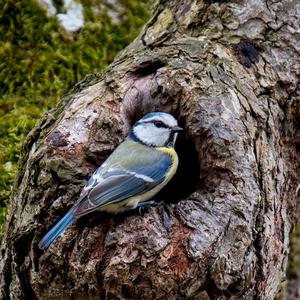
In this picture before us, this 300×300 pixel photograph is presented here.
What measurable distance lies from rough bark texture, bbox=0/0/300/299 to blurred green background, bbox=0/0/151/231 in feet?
2.00

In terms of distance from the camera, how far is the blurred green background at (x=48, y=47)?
3193mm

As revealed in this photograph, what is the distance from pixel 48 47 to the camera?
10.9ft

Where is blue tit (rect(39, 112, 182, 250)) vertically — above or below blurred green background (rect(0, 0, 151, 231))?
below

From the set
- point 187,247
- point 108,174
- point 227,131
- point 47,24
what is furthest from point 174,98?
point 47,24

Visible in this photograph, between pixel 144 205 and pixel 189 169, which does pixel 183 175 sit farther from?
pixel 144 205

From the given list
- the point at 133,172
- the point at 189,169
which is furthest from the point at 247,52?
the point at 133,172

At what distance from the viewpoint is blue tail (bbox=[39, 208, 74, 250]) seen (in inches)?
82.6

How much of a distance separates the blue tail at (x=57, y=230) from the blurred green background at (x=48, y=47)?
1.05 m

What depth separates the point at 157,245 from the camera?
2.06 meters

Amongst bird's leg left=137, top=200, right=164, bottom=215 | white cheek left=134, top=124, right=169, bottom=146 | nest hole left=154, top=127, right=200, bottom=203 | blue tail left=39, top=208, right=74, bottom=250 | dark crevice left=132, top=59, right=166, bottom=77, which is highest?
dark crevice left=132, top=59, right=166, bottom=77

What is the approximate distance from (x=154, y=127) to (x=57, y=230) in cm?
62

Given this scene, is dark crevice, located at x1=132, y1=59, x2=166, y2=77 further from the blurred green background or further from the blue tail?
the blurred green background

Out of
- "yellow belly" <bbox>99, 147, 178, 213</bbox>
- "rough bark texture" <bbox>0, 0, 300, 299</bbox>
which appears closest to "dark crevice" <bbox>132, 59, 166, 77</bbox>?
"rough bark texture" <bbox>0, 0, 300, 299</bbox>

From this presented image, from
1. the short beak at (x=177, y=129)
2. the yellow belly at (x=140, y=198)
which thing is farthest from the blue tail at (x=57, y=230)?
the short beak at (x=177, y=129)
